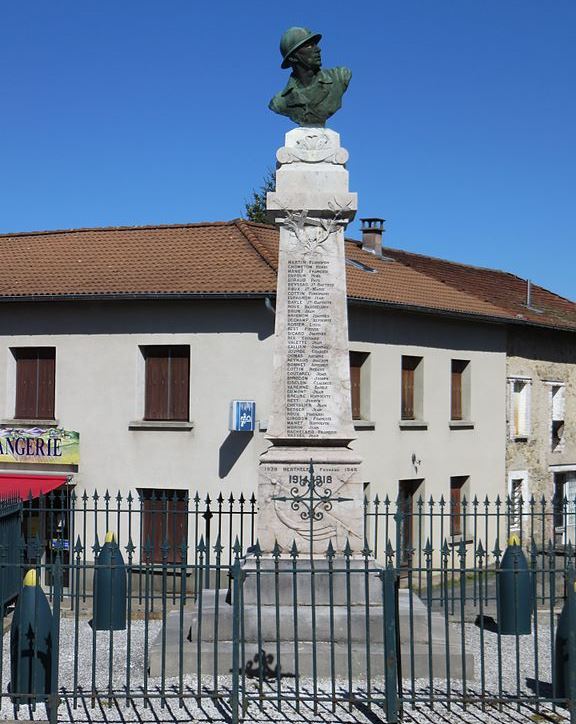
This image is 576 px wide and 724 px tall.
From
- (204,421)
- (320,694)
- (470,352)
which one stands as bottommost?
(320,694)

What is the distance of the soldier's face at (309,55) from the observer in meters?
11.1

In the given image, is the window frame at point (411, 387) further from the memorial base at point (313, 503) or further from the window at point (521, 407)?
the memorial base at point (313, 503)

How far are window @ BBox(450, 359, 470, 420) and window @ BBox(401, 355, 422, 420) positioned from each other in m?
1.40

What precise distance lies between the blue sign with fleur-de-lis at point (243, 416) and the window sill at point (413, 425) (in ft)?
13.7

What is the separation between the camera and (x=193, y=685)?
9.24 metres

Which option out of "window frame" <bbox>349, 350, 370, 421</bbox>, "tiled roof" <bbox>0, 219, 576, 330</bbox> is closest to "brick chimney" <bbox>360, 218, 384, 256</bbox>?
"tiled roof" <bbox>0, 219, 576, 330</bbox>

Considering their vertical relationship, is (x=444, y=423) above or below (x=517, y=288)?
below

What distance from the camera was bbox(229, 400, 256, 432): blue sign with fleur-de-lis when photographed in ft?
63.1

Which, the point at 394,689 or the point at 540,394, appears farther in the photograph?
the point at 540,394

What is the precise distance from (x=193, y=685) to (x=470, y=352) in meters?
16.2

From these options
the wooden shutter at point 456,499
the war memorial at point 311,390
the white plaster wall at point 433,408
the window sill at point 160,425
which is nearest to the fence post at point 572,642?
the war memorial at point 311,390

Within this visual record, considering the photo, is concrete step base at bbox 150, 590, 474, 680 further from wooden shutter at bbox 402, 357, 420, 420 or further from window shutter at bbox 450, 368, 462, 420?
window shutter at bbox 450, 368, 462, 420

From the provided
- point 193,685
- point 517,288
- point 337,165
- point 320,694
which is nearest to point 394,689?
point 320,694

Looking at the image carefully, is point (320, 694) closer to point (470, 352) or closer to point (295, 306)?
point (295, 306)
